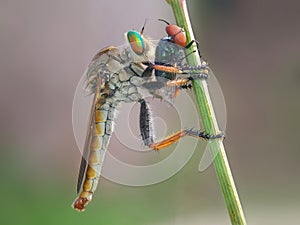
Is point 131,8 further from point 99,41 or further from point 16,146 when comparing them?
point 16,146

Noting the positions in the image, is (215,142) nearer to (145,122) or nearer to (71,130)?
(145,122)

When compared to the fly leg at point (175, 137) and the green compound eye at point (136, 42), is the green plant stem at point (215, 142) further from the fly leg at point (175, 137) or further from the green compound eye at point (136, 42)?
the green compound eye at point (136, 42)

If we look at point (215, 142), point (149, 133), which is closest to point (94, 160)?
point (149, 133)

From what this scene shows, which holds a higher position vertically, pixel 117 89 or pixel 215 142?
pixel 117 89

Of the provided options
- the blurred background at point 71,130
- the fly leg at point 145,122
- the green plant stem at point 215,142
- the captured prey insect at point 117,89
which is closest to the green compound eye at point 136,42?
the captured prey insect at point 117,89

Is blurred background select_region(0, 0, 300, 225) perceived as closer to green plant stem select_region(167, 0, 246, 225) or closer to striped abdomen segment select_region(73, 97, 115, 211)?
striped abdomen segment select_region(73, 97, 115, 211)

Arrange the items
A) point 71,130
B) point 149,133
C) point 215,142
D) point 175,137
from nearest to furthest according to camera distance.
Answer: point 215,142 < point 175,137 < point 149,133 < point 71,130

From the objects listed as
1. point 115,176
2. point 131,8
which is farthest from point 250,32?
point 115,176

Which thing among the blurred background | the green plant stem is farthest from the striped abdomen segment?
the blurred background
